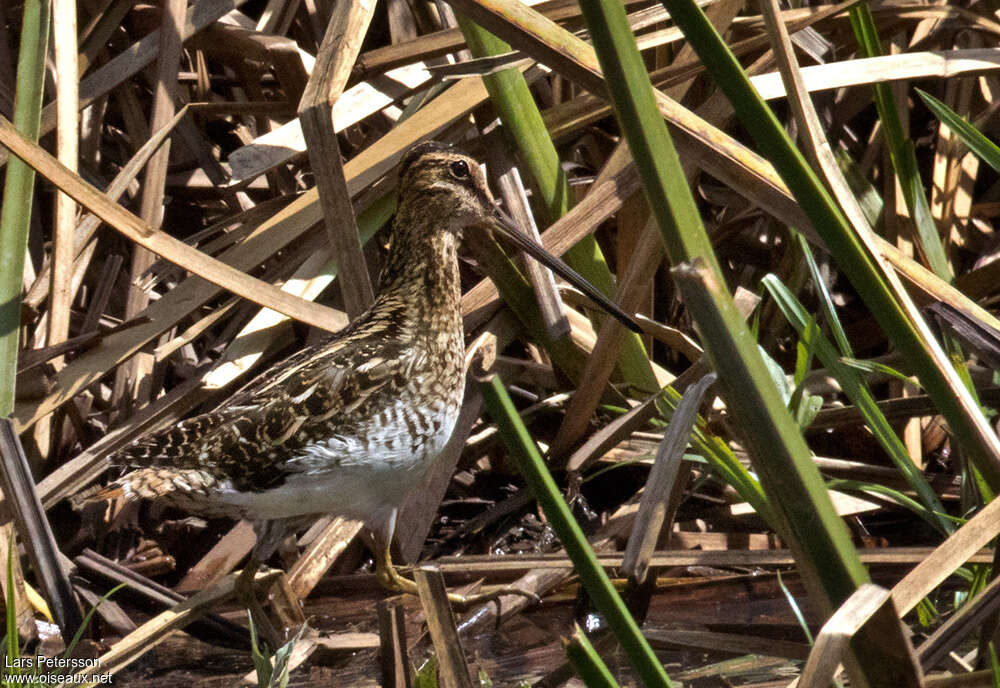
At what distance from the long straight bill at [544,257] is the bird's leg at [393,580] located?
0.71 meters

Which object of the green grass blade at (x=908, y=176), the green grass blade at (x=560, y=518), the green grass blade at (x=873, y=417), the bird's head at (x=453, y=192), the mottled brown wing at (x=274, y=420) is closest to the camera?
the green grass blade at (x=560, y=518)

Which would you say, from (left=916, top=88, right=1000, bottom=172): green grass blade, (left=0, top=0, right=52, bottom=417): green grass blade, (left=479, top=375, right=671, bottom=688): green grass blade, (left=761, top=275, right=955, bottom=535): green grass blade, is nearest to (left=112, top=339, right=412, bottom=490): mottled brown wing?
(left=0, top=0, right=52, bottom=417): green grass blade

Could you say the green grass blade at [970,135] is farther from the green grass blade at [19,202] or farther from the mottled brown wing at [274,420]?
the green grass blade at [19,202]

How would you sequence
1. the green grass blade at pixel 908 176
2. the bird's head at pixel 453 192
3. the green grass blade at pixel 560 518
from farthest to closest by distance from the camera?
the green grass blade at pixel 908 176 → the bird's head at pixel 453 192 → the green grass blade at pixel 560 518

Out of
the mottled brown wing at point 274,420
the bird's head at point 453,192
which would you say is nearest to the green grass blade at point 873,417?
the bird's head at point 453,192

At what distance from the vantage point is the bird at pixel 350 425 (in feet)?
9.88

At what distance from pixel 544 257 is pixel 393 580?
2.99 feet

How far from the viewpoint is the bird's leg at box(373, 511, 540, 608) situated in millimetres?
3047

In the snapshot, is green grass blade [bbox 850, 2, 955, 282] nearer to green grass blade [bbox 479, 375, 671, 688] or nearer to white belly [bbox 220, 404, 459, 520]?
white belly [bbox 220, 404, 459, 520]

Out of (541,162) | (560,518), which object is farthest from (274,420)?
(560,518)

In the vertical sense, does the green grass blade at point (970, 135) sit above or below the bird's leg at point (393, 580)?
above

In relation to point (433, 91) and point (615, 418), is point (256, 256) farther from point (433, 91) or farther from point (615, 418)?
point (615, 418)

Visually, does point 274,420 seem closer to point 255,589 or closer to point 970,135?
point 255,589

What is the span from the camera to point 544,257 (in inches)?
126
